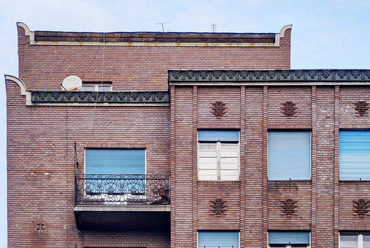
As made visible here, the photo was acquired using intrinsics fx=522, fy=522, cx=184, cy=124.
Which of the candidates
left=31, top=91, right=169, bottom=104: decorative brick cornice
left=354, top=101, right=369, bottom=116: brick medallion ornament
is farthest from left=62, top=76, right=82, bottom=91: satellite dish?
left=354, top=101, right=369, bottom=116: brick medallion ornament

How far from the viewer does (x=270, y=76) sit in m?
17.2

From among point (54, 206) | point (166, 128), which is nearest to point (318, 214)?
point (166, 128)

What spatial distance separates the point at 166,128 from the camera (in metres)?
18.4

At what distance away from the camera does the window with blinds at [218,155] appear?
17094 millimetres

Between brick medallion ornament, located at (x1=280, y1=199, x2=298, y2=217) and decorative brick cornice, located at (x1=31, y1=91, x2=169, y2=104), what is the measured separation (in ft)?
17.6

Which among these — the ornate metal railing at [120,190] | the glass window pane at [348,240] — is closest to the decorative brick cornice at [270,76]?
the ornate metal railing at [120,190]

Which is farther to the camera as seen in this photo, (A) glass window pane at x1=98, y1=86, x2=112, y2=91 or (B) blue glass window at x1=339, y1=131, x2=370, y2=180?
(A) glass window pane at x1=98, y1=86, x2=112, y2=91

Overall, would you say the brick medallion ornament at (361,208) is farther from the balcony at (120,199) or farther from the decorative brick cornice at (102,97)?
the decorative brick cornice at (102,97)

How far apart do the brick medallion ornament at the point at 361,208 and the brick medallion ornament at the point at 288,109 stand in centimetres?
349

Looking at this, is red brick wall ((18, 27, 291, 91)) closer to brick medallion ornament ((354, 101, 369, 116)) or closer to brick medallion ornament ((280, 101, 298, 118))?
brick medallion ornament ((280, 101, 298, 118))

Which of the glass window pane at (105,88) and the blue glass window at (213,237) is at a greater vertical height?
the glass window pane at (105,88)

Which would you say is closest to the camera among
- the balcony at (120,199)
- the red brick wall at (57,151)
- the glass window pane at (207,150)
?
the glass window pane at (207,150)

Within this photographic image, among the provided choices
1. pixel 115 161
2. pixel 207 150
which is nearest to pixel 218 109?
pixel 207 150

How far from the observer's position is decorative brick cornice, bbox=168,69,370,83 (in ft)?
56.4
